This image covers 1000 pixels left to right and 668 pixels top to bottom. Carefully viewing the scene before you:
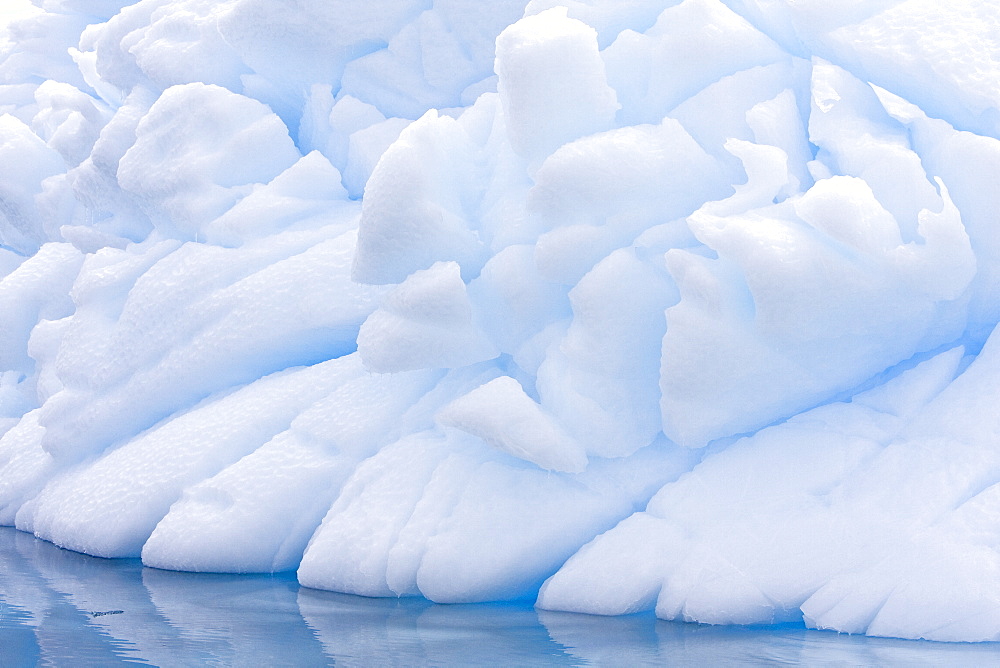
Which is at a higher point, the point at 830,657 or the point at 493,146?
the point at 493,146

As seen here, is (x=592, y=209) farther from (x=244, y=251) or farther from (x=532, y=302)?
(x=244, y=251)

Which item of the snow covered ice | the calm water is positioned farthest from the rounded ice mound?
the calm water

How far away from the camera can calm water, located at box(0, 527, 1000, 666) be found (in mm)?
3459

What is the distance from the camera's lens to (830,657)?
3455mm

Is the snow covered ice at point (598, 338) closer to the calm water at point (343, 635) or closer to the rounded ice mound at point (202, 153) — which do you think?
the rounded ice mound at point (202, 153)

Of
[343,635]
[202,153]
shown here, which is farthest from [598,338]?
[202,153]

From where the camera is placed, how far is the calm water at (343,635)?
3.46 metres

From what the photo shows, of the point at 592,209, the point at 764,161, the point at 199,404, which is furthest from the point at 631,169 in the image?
the point at 199,404

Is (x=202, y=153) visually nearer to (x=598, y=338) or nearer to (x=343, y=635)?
(x=598, y=338)

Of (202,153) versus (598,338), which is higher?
(202,153)

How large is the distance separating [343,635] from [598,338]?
150cm

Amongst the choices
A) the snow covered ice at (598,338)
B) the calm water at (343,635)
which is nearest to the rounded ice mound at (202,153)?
the snow covered ice at (598,338)

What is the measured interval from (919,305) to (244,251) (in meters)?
3.22

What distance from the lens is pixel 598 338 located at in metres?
4.53
